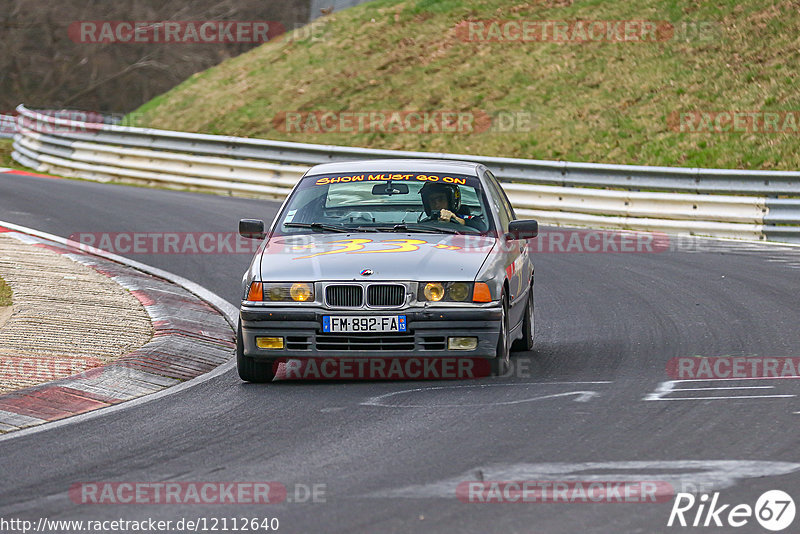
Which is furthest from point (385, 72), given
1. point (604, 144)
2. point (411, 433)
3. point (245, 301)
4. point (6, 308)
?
point (411, 433)

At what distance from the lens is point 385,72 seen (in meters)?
30.5

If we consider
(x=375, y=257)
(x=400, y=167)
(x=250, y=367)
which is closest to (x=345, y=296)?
(x=375, y=257)

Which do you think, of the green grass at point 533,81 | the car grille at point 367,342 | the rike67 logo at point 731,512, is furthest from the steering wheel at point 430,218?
the green grass at point 533,81

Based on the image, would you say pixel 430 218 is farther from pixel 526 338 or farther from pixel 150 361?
pixel 150 361

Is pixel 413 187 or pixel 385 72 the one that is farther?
pixel 385 72

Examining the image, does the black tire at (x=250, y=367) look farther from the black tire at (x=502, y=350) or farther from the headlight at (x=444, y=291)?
the black tire at (x=502, y=350)

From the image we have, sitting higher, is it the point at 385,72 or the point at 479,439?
the point at 385,72

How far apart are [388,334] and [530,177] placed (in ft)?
42.7

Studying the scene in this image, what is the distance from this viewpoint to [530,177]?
68.7 ft

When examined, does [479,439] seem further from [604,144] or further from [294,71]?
[294,71]

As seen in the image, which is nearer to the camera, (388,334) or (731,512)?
(731,512)

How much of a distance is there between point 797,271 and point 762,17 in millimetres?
13893

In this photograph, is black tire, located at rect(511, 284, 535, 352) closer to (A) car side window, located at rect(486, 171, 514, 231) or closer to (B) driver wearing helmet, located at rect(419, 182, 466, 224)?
(A) car side window, located at rect(486, 171, 514, 231)

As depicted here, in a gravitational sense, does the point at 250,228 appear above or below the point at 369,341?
above
